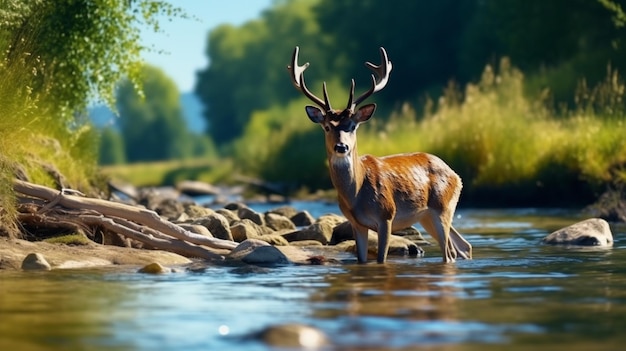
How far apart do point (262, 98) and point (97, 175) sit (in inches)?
3711

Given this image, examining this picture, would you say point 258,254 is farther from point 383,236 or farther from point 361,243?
point 383,236

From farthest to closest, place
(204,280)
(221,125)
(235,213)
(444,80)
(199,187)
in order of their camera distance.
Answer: (221,125)
(444,80)
(199,187)
(235,213)
(204,280)

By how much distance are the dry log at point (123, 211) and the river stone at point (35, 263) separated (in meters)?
1.98

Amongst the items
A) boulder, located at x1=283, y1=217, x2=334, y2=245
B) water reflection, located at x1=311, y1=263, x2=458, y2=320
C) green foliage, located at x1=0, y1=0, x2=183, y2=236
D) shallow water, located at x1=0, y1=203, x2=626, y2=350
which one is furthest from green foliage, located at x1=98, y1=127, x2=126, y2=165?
water reflection, located at x1=311, y1=263, x2=458, y2=320

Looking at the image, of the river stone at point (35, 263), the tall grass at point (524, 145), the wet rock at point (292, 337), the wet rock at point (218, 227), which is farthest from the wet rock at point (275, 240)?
the tall grass at point (524, 145)

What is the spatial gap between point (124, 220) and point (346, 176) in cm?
311

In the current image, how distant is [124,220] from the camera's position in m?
16.8

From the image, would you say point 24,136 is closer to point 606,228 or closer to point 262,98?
point 606,228

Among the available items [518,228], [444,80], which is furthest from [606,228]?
[444,80]

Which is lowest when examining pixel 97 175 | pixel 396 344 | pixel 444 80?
pixel 396 344

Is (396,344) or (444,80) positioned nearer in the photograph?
(396,344)

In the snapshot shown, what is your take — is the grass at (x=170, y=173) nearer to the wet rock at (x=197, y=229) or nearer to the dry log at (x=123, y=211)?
the wet rock at (x=197, y=229)

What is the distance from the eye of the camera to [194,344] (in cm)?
950

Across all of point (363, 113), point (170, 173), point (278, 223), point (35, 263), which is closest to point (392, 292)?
point (363, 113)
